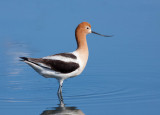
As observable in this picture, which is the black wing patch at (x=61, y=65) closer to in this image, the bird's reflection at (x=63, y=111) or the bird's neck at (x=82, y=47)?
the bird's neck at (x=82, y=47)

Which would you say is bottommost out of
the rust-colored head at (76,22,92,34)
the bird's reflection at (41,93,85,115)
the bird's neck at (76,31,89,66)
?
the bird's reflection at (41,93,85,115)

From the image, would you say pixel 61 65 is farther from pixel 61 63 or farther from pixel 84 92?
pixel 84 92

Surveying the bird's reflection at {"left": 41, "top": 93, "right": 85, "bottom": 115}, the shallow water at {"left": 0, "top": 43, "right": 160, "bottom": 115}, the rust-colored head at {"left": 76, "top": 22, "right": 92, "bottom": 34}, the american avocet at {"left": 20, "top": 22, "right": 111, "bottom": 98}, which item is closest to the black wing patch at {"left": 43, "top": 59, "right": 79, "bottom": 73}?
the american avocet at {"left": 20, "top": 22, "right": 111, "bottom": 98}

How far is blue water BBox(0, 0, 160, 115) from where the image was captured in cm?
823

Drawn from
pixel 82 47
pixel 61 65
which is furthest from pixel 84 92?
pixel 82 47

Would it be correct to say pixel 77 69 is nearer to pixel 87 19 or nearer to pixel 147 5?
pixel 87 19

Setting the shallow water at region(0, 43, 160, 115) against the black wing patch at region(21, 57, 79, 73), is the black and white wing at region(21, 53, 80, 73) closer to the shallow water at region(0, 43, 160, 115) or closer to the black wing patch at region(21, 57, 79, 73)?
the black wing patch at region(21, 57, 79, 73)

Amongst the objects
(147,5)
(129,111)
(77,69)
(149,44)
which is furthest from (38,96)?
(147,5)

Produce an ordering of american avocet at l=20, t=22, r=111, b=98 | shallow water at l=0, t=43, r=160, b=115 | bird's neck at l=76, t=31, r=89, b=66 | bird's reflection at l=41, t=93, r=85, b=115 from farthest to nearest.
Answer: bird's neck at l=76, t=31, r=89, b=66 < american avocet at l=20, t=22, r=111, b=98 < shallow water at l=0, t=43, r=160, b=115 < bird's reflection at l=41, t=93, r=85, b=115

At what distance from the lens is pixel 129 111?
7.75 m

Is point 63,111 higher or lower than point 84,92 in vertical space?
lower

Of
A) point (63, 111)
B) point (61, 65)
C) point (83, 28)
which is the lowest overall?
point (63, 111)

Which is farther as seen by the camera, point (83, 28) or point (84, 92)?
point (83, 28)

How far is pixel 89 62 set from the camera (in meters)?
11.5
